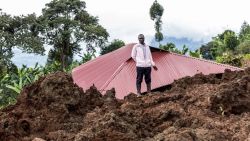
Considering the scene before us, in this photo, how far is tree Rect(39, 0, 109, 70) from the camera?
59.7m

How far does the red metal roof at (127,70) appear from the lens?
48.0 ft

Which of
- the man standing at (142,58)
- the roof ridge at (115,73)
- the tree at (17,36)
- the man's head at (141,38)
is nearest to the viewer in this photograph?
the man's head at (141,38)

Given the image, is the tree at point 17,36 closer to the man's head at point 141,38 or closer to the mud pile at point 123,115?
the man's head at point 141,38

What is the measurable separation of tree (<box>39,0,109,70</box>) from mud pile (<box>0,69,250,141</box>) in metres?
50.9

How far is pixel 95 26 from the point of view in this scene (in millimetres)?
60625

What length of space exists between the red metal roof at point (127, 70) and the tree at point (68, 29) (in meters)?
41.4

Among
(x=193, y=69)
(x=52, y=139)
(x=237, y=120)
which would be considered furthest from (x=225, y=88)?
(x=193, y=69)

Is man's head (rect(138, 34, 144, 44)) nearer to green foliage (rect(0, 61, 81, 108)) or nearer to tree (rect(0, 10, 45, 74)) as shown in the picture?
green foliage (rect(0, 61, 81, 108))

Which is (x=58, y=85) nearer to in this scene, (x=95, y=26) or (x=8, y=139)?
(x=8, y=139)

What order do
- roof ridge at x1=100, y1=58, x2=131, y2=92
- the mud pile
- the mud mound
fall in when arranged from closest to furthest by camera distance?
the mud pile → the mud mound → roof ridge at x1=100, y1=58, x2=131, y2=92

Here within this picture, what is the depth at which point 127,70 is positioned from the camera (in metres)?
15.4

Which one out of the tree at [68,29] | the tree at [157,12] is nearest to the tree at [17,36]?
the tree at [68,29]

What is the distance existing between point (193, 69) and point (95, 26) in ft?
148

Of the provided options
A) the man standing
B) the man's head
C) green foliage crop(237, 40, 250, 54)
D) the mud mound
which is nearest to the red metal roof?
the man standing
